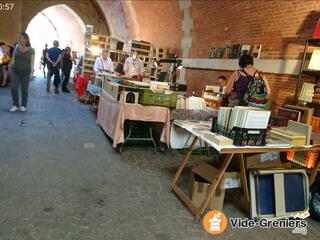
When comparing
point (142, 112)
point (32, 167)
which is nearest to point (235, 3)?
point (142, 112)

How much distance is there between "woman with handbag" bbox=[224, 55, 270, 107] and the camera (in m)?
4.04

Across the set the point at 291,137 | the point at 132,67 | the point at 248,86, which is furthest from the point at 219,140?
the point at 132,67

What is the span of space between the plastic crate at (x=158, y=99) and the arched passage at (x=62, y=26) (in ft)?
42.0

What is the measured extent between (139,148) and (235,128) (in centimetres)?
248

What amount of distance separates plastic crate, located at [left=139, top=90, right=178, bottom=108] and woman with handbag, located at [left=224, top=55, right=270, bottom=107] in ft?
2.60

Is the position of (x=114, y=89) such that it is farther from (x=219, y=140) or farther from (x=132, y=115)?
(x=219, y=140)

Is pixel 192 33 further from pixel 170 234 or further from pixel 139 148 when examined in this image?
pixel 170 234

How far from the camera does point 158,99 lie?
4.52 metres

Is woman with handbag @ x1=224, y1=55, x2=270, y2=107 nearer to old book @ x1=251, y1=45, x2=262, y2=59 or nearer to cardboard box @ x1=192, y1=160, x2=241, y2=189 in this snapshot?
cardboard box @ x1=192, y1=160, x2=241, y2=189

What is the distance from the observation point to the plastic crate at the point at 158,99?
4.46 m

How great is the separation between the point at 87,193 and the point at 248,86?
243 cm

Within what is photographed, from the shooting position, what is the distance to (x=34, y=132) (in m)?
5.08

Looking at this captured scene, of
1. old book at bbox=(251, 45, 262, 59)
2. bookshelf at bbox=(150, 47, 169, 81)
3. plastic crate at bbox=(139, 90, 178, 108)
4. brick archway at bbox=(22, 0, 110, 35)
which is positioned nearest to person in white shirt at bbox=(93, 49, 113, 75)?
bookshelf at bbox=(150, 47, 169, 81)
